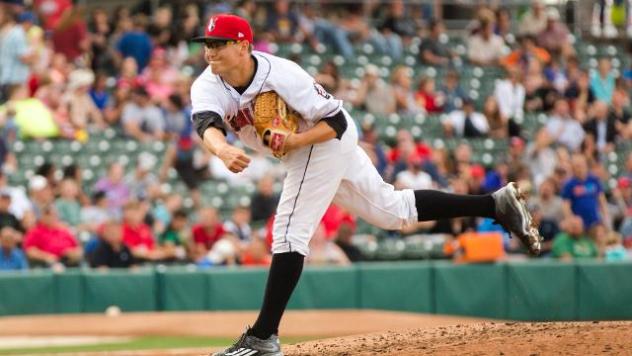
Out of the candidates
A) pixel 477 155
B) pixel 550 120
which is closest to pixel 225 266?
pixel 477 155

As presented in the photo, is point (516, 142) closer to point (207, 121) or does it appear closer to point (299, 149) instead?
point (299, 149)

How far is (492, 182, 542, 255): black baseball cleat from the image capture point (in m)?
7.65

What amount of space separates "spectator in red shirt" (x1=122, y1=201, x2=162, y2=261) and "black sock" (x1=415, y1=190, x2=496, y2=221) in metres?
6.39

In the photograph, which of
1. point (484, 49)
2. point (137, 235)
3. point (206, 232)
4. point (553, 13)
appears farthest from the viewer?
point (553, 13)

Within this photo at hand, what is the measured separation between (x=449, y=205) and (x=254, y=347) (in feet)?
4.70

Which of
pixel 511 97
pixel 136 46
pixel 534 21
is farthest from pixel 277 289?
pixel 534 21

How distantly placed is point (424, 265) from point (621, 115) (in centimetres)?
610

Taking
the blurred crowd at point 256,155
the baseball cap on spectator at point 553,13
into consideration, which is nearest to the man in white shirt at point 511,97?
the blurred crowd at point 256,155

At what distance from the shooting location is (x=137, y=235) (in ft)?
44.7

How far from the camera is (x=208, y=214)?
13.7 meters

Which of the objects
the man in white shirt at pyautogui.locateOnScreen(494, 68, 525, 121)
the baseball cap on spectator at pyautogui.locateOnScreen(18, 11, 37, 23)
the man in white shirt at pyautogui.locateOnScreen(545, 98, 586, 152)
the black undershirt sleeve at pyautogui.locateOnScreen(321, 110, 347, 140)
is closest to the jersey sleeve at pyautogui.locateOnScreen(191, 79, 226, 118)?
the black undershirt sleeve at pyautogui.locateOnScreen(321, 110, 347, 140)

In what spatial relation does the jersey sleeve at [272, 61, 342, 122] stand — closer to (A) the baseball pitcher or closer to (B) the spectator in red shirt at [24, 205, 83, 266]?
(A) the baseball pitcher

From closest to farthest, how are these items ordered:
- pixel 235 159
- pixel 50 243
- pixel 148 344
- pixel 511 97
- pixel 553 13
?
pixel 235 159 → pixel 148 344 → pixel 50 243 → pixel 511 97 → pixel 553 13

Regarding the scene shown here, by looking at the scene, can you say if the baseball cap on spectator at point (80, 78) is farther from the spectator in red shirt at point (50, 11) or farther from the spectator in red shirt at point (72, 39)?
the spectator in red shirt at point (50, 11)
